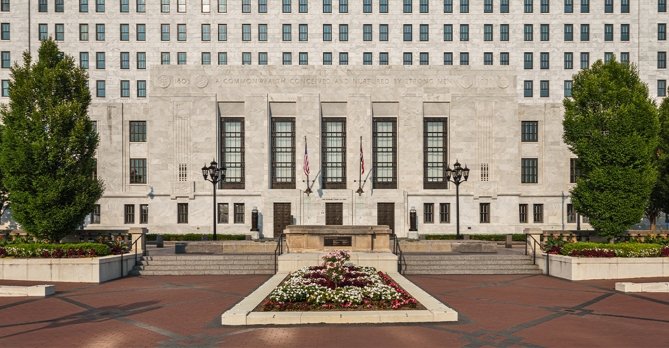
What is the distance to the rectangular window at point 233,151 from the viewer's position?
4678 cm

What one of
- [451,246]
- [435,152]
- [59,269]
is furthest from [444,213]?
[59,269]

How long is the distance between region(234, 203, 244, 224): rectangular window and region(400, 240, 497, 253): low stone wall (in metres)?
20.0

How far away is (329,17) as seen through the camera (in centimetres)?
5881

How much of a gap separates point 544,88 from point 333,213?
31831 mm

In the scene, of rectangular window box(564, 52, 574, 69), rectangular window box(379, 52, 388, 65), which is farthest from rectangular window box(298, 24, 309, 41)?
rectangular window box(564, 52, 574, 69)

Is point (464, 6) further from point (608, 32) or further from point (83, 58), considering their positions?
A: point (83, 58)

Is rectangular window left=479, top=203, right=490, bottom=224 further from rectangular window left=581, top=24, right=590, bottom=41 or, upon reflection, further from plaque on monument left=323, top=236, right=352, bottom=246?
rectangular window left=581, top=24, right=590, bottom=41

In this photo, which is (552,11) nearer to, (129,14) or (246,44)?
(246,44)

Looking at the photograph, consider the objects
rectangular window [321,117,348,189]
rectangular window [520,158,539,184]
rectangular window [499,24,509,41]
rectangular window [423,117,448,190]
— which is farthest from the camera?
rectangular window [499,24,509,41]

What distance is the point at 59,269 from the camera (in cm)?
2270

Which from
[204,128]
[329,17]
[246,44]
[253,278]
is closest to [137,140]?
[204,128]

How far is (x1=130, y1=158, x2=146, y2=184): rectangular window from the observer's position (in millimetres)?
48375

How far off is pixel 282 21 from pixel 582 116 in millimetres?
39359

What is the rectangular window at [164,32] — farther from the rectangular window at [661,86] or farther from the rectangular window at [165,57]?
the rectangular window at [661,86]
